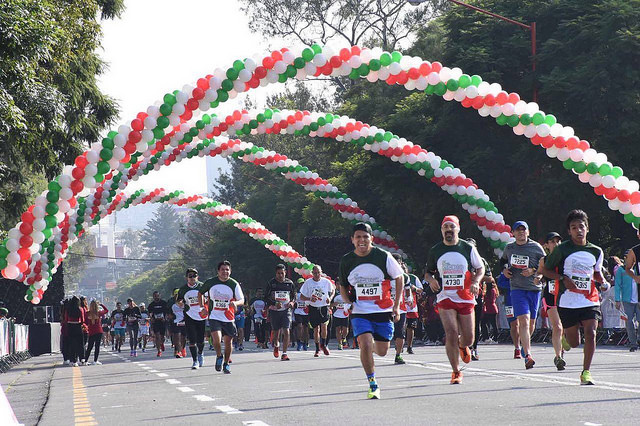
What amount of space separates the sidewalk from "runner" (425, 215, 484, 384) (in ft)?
14.9

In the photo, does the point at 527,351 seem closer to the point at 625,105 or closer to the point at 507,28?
the point at 625,105

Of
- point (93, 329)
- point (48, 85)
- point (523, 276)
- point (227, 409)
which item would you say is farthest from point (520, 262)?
point (93, 329)

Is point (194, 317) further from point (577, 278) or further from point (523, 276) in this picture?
point (577, 278)

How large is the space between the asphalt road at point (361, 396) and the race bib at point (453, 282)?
1095mm

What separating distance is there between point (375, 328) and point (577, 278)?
2222mm

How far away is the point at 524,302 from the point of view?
16.2 m

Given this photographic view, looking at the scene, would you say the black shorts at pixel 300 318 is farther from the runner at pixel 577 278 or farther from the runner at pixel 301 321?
the runner at pixel 577 278

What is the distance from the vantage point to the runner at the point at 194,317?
814 inches

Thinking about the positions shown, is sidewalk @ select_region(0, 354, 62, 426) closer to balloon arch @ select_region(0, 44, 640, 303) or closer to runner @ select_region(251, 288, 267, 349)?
balloon arch @ select_region(0, 44, 640, 303)

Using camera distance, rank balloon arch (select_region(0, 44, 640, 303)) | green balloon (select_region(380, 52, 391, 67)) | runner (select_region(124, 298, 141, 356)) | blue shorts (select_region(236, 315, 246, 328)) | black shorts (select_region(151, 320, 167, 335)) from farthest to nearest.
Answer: runner (select_region(124, 298, 141, 356)) → blue shorts (select_region(236, 315, 246, 328)) → black shorts (select_region(151, 320, 167, 335)) → green balloon (select_region(380, 52, 391, 67)) → balloon arch (select_region(0, 44, 640, 303))

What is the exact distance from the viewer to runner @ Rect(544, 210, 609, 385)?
12484mm

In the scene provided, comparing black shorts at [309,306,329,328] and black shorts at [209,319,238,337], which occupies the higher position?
black shorts at [309,306,329,328]

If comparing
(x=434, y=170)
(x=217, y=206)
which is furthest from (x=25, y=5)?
(x=217, y=206)

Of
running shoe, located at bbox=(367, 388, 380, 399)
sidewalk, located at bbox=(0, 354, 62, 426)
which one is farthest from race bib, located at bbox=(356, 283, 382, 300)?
sidewalk, located at bbox=(0, 354, 62, 426)
